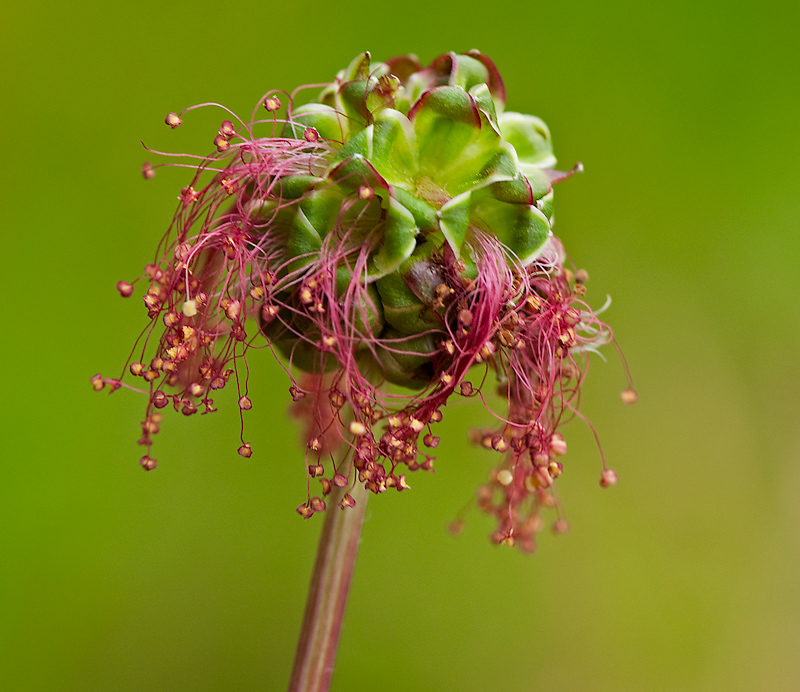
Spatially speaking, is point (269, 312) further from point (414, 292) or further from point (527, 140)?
point (527, 140)

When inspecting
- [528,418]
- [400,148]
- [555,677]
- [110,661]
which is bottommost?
[110,661]

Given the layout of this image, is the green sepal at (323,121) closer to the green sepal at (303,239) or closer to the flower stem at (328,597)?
the green sepal at (303,239)

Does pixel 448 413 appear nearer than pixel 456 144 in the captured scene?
No

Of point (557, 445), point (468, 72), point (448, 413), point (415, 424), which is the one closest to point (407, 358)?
point (415, 424)

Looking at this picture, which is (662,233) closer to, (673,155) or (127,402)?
(673,155)

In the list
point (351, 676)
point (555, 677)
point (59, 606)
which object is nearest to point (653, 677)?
point (555, 677)

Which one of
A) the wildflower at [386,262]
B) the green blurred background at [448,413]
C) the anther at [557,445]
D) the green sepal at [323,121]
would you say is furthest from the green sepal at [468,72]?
the green blurred background at [448,413]
